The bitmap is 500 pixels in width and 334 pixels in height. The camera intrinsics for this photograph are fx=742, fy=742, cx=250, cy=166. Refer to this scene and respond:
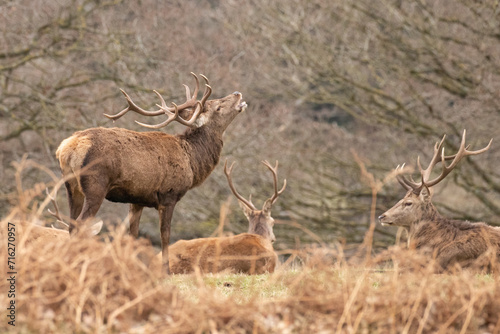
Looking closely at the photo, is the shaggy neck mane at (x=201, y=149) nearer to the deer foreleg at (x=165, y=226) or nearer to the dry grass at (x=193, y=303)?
the deer foreleg at (x=165, y=226)

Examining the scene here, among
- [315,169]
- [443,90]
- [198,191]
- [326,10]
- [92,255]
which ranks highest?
[326,10]

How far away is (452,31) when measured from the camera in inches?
560

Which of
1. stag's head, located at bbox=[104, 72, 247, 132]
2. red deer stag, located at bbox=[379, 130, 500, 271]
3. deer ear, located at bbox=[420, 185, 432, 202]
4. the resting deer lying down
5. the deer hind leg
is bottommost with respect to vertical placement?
the resting deer lying down

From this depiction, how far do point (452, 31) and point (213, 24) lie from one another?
22.0 ft

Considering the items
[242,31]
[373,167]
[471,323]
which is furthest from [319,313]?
[242,31]

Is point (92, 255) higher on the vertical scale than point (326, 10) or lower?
lower

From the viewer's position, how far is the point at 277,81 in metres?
15.4

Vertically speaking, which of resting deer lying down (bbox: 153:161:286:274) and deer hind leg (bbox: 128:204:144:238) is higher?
deer hind leg (bbox: 128:204:144:238)

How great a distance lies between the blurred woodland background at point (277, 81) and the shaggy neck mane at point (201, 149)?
5.32m

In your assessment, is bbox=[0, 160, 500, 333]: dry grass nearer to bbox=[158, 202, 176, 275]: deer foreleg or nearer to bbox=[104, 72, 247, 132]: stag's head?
bbox=[158, 202, 176, 275]: deer foreleg

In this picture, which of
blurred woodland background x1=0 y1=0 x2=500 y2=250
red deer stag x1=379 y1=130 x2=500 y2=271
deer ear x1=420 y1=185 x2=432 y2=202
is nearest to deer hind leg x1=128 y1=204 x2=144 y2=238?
red deer stag x1=379 y1=130 x2=500 y2=271

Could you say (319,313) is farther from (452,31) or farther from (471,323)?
(452,31)

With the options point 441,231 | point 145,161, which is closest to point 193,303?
point 145,161

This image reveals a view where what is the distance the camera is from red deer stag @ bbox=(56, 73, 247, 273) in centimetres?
678
